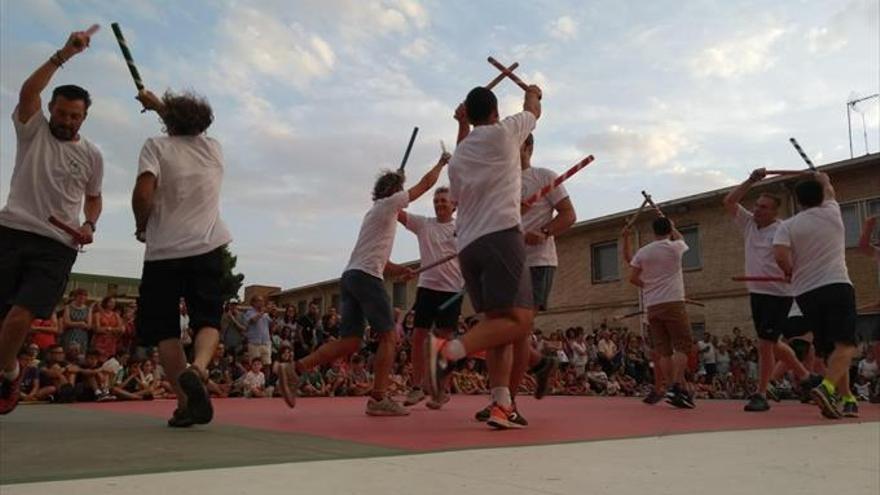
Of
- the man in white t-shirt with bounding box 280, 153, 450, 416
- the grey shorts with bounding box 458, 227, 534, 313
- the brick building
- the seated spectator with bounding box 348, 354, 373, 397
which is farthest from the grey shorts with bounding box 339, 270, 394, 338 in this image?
the brick building

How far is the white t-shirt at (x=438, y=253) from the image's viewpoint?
6047 millimetres

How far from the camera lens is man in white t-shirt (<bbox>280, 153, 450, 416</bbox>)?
541cm

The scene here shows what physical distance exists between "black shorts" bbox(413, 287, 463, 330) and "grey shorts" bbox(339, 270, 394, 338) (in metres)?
0.58

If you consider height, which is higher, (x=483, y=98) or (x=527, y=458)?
(x=483, y=98)

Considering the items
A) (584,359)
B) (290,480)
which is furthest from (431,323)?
(584,359)

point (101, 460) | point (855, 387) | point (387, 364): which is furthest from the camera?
point (855, 387)

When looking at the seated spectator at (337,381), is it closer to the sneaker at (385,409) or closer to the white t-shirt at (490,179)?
the sneaker at (385,409)

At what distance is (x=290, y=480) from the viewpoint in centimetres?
230

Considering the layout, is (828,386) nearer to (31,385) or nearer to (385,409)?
(385,409)

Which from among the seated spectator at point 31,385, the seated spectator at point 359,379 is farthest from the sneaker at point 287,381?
the seated spectator at point 359,379

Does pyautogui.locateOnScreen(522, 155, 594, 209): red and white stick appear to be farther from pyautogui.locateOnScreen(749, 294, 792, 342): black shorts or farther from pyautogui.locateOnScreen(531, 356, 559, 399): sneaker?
pyautogui.locateOnScreen(749, 294, 792, 342): black shorts

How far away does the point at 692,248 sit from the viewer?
22.1m

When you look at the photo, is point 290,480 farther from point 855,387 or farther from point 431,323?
point 855,387

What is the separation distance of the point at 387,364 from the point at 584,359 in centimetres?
949
